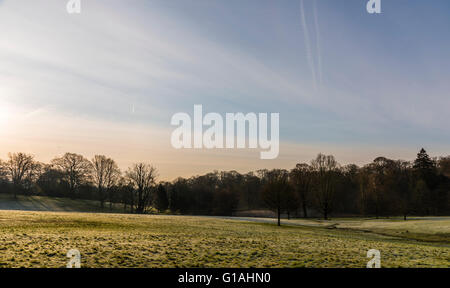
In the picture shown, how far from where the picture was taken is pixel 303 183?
9506cm

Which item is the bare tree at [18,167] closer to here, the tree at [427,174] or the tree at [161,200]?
the tree at [161,200]

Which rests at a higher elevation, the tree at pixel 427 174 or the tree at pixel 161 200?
the tree at pixel 427 174

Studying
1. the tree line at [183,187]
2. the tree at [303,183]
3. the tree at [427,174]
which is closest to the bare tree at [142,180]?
the tree line at [183,187]

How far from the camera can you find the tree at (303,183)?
93438mm

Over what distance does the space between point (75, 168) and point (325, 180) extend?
292ft

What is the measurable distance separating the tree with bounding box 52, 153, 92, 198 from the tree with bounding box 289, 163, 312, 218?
76.2 m

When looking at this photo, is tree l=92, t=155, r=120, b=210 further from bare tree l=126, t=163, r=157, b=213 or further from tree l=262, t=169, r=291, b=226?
tree l=262, t=169, r=291, b=226

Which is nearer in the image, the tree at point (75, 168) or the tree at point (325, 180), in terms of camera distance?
the tree at point (325, 180)

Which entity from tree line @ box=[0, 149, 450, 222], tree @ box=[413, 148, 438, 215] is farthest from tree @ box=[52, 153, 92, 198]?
tree @ box=[413, 148, 438, 215]

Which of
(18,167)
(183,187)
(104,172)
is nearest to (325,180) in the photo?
(183,187)

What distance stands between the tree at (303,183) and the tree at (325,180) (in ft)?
22.7

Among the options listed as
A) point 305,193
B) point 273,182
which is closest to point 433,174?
point 305,193

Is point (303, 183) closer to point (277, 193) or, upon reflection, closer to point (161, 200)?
point (277, 193)
